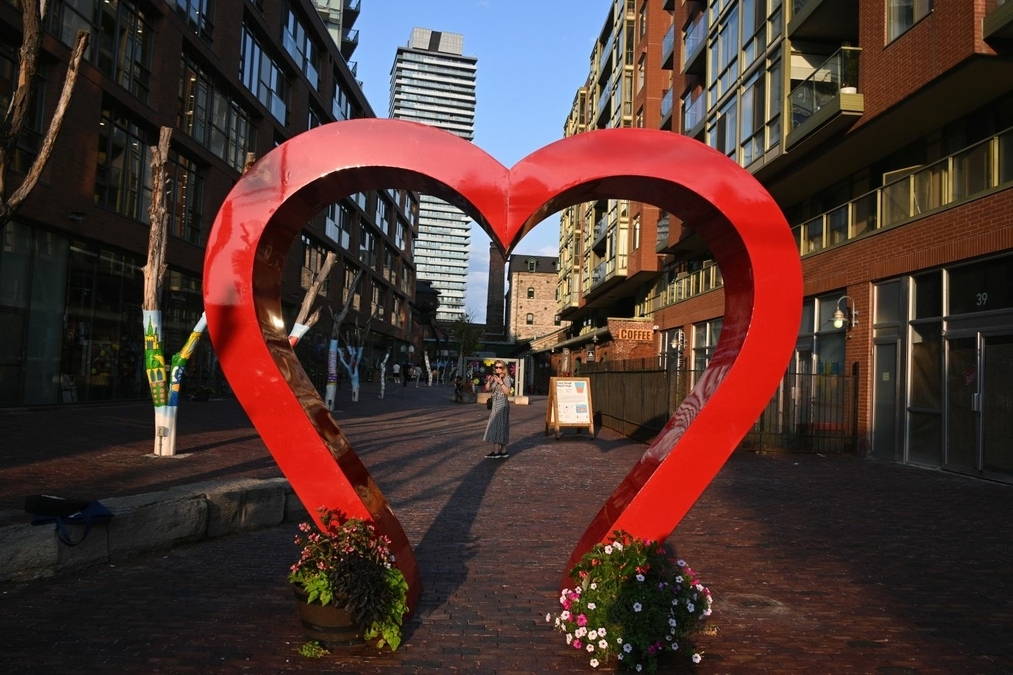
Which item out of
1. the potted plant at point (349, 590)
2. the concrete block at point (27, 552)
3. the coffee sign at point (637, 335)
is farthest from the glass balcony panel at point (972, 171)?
the coffee sign at point (637, 335)

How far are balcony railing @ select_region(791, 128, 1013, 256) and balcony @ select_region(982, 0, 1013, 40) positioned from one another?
1.44 meters

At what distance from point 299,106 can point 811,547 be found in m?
33.2

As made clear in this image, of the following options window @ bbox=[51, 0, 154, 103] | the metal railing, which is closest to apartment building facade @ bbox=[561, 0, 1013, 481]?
the metal railing

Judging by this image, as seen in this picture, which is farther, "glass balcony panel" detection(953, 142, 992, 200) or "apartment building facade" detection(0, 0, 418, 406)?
"apartment building facade" detection(0, 0, 418, 406)

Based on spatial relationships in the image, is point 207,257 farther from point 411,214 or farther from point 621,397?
point 411,214

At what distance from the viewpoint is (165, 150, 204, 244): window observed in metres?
24.4

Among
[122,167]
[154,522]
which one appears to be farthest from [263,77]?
[154,522]

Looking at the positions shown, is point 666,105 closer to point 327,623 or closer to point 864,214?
point 864,214

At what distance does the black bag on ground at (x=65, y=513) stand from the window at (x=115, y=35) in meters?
15.9

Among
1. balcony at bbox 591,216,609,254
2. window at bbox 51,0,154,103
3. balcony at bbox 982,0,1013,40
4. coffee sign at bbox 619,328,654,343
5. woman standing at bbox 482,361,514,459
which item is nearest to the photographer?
balcony at bbox 982,0,1013,40

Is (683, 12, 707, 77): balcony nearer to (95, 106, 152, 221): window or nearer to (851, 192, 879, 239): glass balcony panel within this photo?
(851, 192, 879, 239): glass balcony panel

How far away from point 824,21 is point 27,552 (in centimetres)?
1845

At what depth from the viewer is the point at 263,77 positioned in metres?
31.2

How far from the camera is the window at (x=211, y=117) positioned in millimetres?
24625
